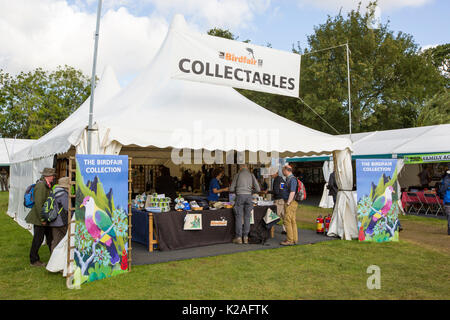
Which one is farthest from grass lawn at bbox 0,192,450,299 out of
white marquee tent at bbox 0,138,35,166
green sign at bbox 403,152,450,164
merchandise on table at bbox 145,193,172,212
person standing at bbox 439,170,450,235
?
white marquee tent at bbox 0,138,35,166

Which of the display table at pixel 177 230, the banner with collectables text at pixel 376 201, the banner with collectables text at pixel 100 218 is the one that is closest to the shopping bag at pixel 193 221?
the display table at pixel 177 230

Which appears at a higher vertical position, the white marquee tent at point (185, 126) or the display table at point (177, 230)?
the white marquee tent at point (185, 126)

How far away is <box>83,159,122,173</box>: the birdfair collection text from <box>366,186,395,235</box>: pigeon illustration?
4.91 metres

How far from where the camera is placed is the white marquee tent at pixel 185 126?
5.83 m

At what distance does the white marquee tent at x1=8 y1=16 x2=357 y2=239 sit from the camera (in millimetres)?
5832

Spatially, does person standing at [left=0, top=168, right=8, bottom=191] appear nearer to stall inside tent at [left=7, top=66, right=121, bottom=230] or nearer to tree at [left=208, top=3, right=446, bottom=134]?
stall inside tent at [left=7, top=66, right=121, bottom=230]

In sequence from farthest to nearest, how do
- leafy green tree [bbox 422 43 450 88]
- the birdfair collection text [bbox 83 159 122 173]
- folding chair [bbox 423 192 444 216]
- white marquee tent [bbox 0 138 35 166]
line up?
Result: leafy green tree [bbox 422 43 450 88] < white marquee tent [bbox 0 138 35 166] < folding chair [bbox 423 192 444 216] < the birdfair collection text [bbox 83 159 122 173]

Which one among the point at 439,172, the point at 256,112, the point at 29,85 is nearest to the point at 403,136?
the point at 439,172

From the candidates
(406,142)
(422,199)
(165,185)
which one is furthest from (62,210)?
(406,142)

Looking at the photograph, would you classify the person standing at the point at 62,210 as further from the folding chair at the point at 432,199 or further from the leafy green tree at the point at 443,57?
the leafy green tree at the point at 443,57

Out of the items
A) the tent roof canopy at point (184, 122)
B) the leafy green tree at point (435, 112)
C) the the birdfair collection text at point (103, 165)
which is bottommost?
the the birdfair collection text at point (103, 165)

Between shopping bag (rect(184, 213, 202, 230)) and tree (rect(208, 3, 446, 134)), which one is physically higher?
tree (rect(208, 3, 446, 134))

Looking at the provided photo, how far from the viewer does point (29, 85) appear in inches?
1302

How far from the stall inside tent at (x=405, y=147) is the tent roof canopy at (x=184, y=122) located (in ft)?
20.1
